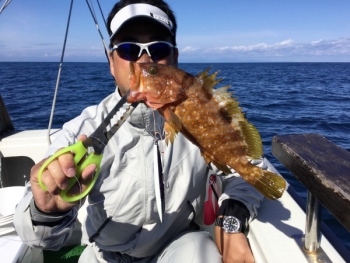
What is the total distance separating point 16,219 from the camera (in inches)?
67.7

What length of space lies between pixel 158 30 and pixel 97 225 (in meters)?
1.47

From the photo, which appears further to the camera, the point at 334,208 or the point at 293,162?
the point at 293,162

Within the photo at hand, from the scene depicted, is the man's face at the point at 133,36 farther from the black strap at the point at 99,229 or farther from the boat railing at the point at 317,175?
the boat railing at the point at 317,175

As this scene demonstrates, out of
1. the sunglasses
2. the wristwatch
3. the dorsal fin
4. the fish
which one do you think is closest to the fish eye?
the fish

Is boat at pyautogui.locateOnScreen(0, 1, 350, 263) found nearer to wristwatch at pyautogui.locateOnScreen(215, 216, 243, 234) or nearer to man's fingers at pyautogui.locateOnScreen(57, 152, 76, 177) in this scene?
wristwatch at pyautogui.locateOnScreen(215, 216, 243, 234)

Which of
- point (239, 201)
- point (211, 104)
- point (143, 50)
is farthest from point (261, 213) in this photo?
point (143, 50)

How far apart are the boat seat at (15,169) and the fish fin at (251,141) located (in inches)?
135

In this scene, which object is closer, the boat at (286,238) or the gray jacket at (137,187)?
the boat at (286,238)

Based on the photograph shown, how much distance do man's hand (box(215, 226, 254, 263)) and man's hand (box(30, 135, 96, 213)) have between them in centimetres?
117

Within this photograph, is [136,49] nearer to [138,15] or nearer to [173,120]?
[138,15]

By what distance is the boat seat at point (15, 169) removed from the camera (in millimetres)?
4137

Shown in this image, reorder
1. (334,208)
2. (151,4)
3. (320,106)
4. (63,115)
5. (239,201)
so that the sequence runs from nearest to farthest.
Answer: (334,208) → (239,201) → (151,4) → (63,115) → (320,106)

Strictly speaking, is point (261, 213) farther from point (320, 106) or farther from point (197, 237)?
point (320, 106)

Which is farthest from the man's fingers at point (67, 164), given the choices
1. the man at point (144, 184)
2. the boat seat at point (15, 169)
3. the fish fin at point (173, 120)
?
the boat seat at point (15, 169)
